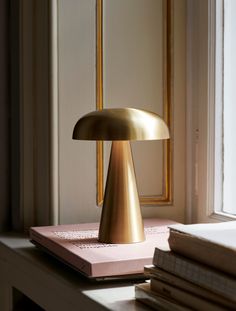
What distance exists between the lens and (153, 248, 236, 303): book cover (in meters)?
0.65

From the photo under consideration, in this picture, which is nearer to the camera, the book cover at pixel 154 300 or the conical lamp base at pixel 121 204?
the book cover at pixel 154 300

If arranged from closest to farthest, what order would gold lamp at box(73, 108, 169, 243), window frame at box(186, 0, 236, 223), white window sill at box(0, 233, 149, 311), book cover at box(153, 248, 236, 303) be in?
book cover at box(153, 248, 236, 303) < white window sill at box(0, 233, 149, 311) < gold lamp at box(73, 108, 169, 243) < window frame at box(186, 0, 236, 223)

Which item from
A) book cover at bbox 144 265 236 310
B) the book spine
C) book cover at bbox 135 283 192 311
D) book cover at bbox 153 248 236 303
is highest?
the book spine

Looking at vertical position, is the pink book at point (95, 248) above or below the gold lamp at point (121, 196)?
below

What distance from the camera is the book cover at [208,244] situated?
665 mm

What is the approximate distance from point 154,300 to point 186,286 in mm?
56

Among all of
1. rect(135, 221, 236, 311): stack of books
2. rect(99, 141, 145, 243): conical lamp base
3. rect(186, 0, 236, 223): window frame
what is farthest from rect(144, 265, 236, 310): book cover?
rect(186, 0, 236, 223): window frame

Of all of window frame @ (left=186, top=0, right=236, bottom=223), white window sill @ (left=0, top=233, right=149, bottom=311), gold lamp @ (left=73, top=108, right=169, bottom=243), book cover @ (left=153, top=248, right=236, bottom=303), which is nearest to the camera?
book cover @ (left=153, top=248, right=236, bottom=303)

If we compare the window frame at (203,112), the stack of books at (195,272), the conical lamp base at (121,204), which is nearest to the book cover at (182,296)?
the stack of books at (195,272)

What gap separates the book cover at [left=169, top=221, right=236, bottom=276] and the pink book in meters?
0.06

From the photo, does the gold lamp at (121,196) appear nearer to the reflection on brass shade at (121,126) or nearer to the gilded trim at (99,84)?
the reflection on brass shade at (121,126)

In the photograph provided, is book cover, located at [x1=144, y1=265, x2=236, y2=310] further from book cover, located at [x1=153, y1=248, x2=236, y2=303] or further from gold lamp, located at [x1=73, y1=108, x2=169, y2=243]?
gold lamp, located at [x1=73, y1=108, x2=169, y2=243]

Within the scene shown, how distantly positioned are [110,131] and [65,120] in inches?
10.1

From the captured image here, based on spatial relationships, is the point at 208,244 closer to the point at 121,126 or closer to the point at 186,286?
the point at 186,286
